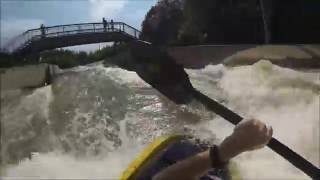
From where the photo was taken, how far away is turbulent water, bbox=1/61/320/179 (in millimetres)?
714

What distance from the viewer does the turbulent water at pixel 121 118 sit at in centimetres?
71

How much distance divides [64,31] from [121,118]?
385 mm

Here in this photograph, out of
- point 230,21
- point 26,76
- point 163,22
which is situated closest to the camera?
point 26,76

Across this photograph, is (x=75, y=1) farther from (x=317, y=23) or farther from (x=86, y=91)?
(x=317, y=23)

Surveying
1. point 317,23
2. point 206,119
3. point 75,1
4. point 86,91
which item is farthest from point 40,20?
point 317,23

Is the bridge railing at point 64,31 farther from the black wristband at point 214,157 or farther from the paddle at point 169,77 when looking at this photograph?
the black wristband at point 214,157

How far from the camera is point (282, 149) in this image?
1.76 ft

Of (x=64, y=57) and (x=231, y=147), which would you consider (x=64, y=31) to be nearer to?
(x=64, y=57)

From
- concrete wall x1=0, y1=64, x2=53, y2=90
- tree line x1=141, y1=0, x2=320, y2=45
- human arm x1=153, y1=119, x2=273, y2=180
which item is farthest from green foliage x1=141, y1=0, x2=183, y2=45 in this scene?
human arm x1=153, y1=119, x2=273, y2=180

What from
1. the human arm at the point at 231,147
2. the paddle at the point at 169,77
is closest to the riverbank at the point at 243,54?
the paddle at the point at 169,77

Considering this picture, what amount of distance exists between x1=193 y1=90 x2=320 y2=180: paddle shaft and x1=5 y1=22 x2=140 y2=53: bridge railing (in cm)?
15

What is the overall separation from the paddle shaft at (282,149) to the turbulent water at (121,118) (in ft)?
0.47

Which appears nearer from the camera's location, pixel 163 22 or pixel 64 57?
pixel 64 57

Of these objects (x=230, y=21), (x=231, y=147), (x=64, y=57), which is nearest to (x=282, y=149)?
(x=231, y=147)
